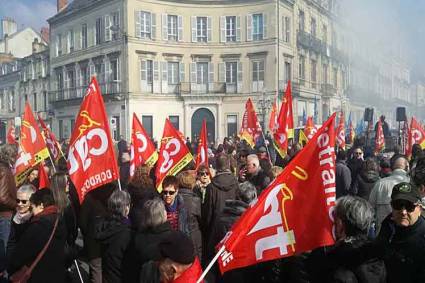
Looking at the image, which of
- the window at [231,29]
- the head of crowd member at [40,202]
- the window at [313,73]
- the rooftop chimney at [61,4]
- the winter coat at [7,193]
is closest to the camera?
the winter coat at [7,193]

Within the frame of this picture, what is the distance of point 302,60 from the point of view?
4025 cm

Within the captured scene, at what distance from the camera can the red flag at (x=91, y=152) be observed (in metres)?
5.55

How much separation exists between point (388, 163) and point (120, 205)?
510 centimetres

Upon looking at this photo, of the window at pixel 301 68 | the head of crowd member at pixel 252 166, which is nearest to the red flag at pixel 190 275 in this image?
the head of crowd member at pixel 252 166

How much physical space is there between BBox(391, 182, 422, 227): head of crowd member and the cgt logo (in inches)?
132

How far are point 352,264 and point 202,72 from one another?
34504 mm

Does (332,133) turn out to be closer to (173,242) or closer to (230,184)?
(173,242)

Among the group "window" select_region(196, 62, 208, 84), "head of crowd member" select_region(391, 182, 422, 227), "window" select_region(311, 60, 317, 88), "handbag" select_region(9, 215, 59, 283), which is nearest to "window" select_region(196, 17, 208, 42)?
"window" select_region(196, 62, 208, 84)

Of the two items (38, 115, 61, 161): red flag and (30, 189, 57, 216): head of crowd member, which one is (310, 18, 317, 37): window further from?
(30, 189, 57, 216): head of crowd member

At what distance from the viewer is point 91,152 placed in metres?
5.69

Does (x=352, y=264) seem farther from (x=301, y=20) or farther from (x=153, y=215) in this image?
(x=301, y=20)

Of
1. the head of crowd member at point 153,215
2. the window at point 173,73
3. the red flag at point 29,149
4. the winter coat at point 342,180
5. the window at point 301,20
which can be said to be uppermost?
the window at point 301,20

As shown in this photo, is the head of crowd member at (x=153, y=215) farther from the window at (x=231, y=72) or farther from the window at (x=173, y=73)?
the window at (x=231, y=72)

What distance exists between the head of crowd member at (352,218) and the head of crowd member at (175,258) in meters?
0.96
